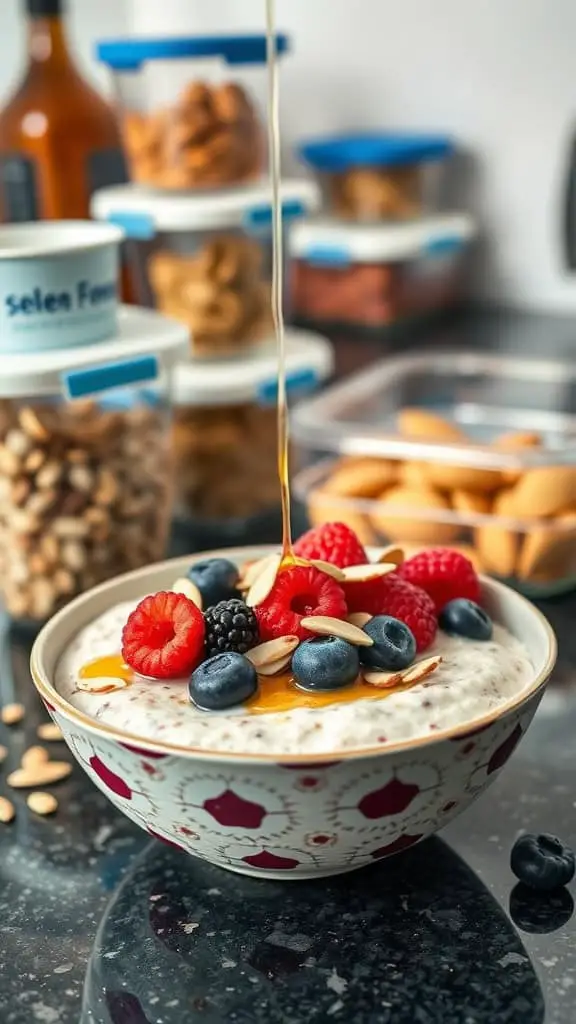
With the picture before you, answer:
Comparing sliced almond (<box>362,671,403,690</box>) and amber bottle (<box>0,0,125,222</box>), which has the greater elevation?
amber bottle (<box>0,0,125,222</box>)

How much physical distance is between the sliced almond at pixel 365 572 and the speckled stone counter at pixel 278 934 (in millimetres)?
160

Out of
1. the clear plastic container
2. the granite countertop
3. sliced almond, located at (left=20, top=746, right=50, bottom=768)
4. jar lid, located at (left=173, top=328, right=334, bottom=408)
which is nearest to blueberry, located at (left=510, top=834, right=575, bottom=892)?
the granite countertop

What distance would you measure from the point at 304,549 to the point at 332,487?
34 cm

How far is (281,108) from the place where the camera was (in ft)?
6.41

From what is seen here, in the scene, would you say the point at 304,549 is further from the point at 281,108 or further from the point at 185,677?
the point at 281,108

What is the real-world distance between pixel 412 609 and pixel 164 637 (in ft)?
0.46

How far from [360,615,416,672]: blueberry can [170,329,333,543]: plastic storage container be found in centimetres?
51

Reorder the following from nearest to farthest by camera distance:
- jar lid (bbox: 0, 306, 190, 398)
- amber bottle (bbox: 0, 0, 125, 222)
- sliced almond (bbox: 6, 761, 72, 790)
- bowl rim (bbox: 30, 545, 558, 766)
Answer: bowl rim (bbox: 30, 545, 558, 766)
sliced almond (bbox: 6, 761, 72, 790)
jar lid (bbox: 0, 306, 190, 398)
amber bottle (bbox: 0, 0, 125, 222)

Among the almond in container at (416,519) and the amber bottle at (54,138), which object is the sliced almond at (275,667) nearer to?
the almond in container at (416,519)

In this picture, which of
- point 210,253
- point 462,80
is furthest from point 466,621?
point 462,80

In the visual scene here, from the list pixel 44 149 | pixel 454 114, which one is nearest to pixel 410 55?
pixel 454 114

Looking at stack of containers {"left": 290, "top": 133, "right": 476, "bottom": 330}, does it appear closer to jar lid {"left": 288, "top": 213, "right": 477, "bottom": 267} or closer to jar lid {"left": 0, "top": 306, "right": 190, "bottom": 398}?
jar lid {"left": 288, "top": 213, "right": 477, "bottom": 267}

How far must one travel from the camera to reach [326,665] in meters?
0.63

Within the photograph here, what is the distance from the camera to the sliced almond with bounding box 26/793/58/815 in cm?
77
